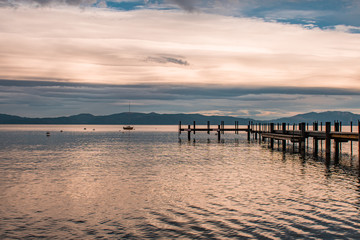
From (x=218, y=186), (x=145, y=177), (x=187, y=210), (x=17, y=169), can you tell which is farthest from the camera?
(x=17, y=169)

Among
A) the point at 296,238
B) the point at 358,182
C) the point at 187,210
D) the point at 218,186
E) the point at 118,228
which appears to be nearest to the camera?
the point at 296,238

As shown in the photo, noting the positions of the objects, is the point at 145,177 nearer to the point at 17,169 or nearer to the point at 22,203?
the point at 22,203

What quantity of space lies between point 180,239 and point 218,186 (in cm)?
1095

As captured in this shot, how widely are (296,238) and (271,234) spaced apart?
36.3 inches

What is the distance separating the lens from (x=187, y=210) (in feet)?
56.7

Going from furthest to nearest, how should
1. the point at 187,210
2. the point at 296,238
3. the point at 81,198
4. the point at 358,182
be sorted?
the point at 358,182
the point at 81,198
the point at 187,210
the point at 296,238

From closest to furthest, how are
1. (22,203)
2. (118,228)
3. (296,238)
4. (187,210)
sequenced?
(296,238)
(118,228)
(187,210)
(22,203)

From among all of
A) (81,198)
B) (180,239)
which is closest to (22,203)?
(81,198)

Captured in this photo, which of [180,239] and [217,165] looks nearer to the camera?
[180,239]

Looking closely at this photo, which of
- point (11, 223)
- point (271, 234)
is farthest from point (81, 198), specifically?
point (271, 234)

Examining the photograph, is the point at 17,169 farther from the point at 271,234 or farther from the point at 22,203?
the point at 271,234

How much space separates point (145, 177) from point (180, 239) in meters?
15.2

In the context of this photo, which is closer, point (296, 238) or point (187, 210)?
point (296, 238)

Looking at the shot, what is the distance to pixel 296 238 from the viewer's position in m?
13.0
